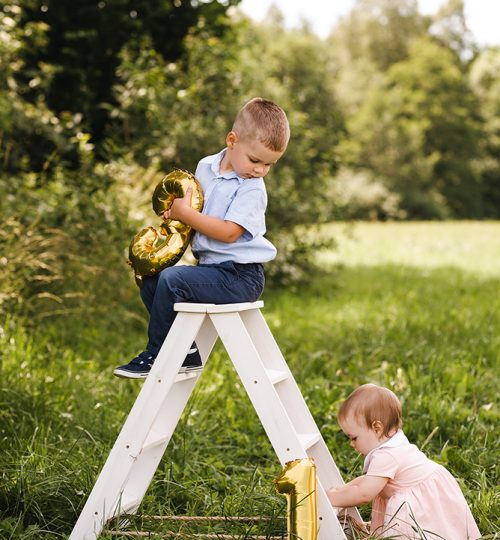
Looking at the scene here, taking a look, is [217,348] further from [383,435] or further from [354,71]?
[354,71]

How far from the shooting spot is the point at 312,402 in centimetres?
436

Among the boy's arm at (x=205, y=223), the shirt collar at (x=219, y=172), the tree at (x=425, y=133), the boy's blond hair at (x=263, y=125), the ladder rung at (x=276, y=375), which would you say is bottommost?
the tree at (x=425, y=133)

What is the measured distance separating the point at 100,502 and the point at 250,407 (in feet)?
5.49

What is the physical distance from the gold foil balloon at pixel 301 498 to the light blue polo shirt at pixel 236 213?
0.73m

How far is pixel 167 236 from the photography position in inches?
110

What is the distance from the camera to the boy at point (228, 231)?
2.69 metres

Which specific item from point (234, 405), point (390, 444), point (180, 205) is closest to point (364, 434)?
point (390, 444)

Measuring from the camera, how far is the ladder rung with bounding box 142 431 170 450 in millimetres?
2832

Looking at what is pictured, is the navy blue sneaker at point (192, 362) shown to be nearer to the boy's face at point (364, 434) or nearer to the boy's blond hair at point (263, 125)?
the boy's face at point (364, 434)

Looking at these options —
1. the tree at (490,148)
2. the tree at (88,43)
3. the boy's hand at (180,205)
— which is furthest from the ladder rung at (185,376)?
the tree at (490,148)

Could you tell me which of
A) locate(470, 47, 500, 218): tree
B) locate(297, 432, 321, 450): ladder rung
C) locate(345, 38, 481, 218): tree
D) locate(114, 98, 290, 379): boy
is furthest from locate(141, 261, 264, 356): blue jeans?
locate(470, 47, 500, 218): tree

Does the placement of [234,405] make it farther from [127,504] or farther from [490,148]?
[490,148]

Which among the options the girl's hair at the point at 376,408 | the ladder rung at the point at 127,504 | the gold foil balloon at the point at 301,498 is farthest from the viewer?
the girl's hair at the point at 376,408

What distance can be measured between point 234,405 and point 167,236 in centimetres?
174
